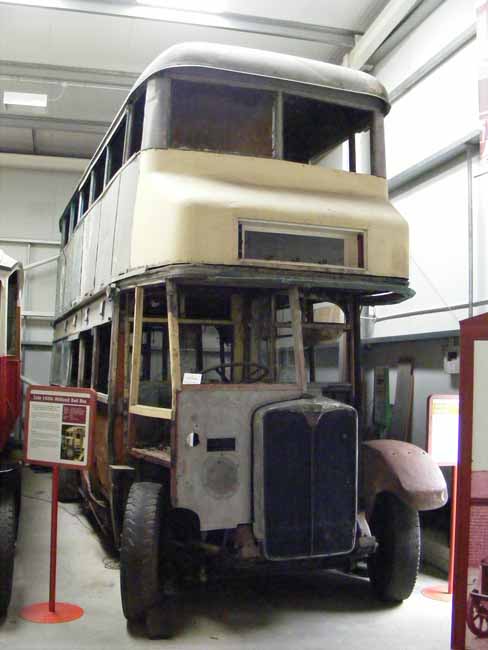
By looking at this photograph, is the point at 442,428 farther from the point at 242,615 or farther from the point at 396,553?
the point at 242,615

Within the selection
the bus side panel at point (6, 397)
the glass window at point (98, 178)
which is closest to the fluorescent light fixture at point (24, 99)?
the glass window at point (98, 178)

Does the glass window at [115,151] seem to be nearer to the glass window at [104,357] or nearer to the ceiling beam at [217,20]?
the glass window at [104,357]

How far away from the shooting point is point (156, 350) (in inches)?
407

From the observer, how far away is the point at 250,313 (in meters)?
5.65

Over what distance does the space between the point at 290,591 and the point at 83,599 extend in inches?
66.1

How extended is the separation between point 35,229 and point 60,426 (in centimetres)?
908

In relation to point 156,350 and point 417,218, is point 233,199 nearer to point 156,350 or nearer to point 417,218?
point 417,218

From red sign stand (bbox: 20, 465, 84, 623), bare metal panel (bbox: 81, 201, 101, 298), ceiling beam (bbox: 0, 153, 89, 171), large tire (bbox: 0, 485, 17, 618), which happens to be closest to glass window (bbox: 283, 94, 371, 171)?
bare metal panel (bbox: 81, 201, 101, 298)

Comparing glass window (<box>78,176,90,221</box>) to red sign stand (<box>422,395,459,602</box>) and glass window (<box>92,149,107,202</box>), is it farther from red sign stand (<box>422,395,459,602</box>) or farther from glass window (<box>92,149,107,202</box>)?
red sign stand (<box>422,395,459,602</box>)

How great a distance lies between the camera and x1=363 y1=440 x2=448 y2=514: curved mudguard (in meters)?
4.93

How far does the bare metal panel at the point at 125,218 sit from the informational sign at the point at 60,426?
1.15 m

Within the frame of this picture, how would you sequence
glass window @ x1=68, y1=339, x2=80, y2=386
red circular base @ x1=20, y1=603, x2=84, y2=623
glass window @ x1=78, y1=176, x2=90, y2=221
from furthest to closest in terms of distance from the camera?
1. glass window @ x1=68, y1=339, x2=80, y2=386
2. glass window @ x1=78, y1=176, x2=90, y2=221
3. red circular base @ x1=20, y1=603, x2=84, y2=623

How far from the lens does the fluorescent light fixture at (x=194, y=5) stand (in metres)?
8.27

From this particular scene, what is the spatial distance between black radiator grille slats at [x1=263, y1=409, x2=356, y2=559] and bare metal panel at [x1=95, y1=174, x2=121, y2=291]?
7.77 ft
